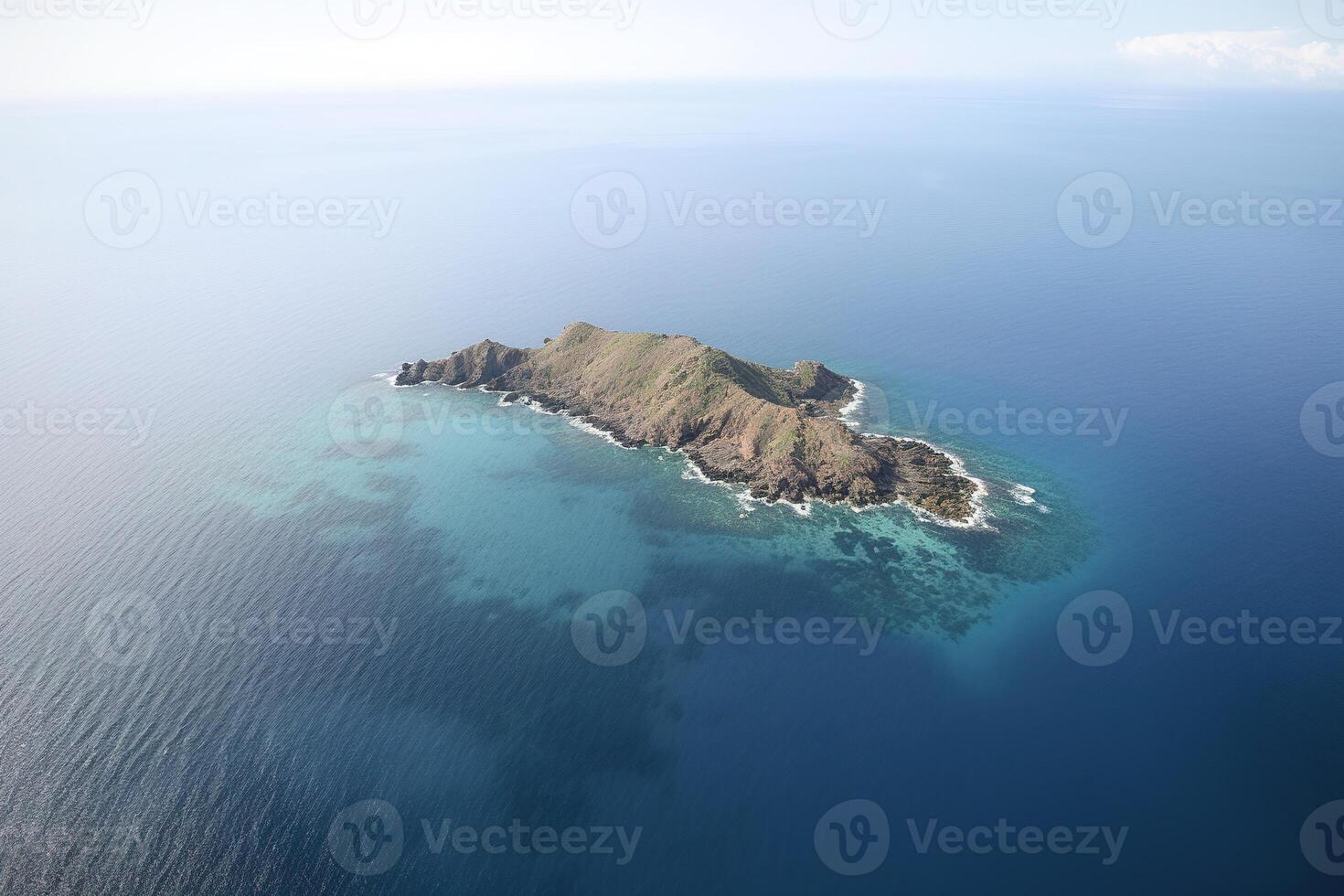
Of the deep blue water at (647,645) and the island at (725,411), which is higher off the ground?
the island at (725,411)

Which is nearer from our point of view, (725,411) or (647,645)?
(647,645)

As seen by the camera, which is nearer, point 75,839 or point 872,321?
point 75,839

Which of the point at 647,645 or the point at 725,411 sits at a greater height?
the point at 725,411

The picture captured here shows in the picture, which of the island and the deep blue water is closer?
the deep blue water

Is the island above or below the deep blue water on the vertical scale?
above

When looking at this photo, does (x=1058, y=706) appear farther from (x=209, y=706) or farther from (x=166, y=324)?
(x=166, y=324)

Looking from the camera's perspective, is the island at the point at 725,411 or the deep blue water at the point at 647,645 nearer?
the deep blue water at the point at 647,645

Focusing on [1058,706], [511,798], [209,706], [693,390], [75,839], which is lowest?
[75,839]

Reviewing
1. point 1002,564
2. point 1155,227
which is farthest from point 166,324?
point 1155,227
